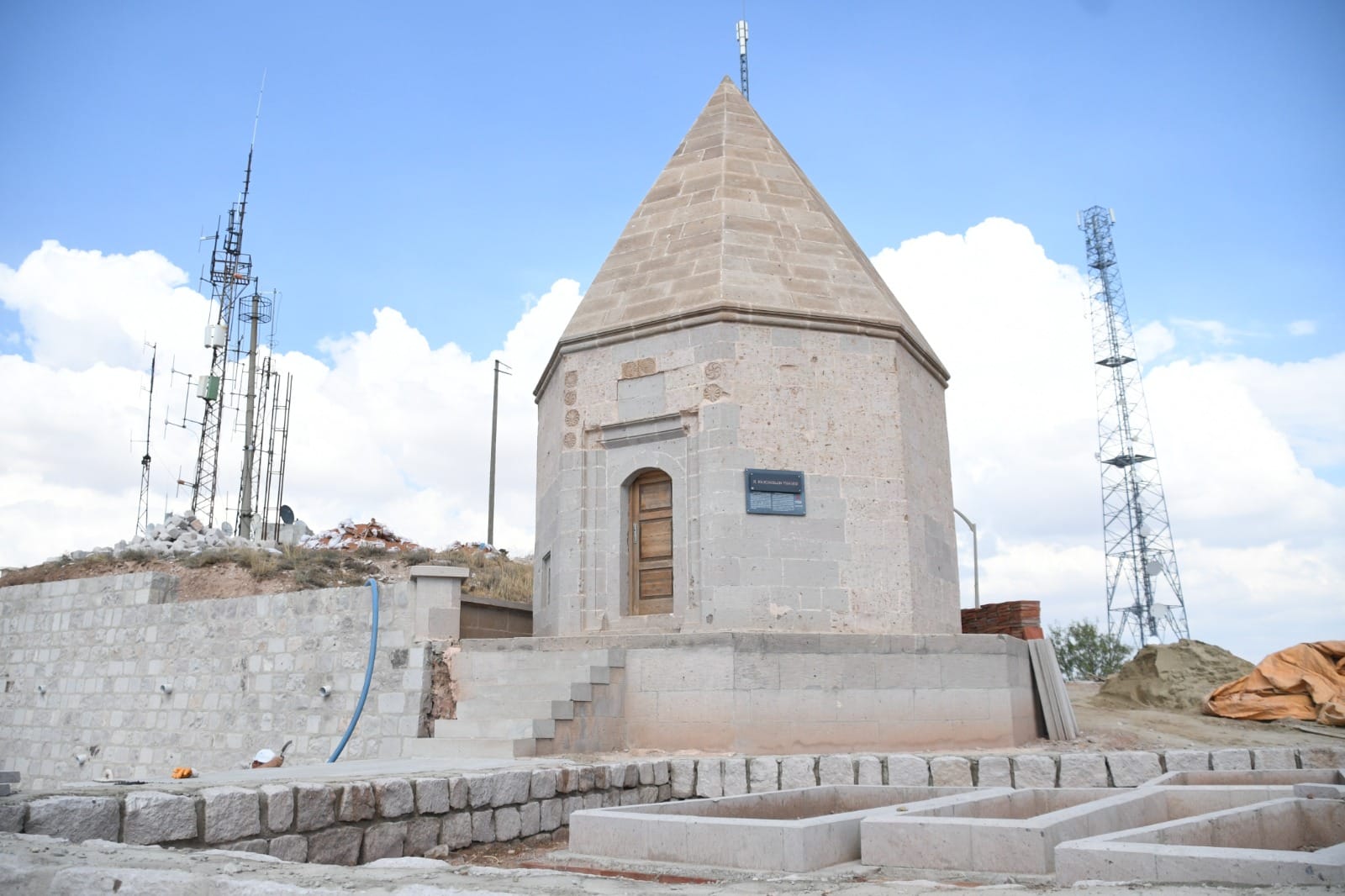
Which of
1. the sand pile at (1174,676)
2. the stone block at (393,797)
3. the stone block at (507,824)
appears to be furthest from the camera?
the sand pile at (1174,676)

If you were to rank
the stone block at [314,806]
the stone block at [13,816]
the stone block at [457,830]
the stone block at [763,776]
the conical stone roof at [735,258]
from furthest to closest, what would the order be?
the conical stone roof at [735,258] → the stone block at [763,776] → the stone block at [457,830] → the stone block at [314,806] → the stone block at [13,816]

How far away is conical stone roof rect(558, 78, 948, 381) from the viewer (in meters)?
12.0

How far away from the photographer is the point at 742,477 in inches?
446

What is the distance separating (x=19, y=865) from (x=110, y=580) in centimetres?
1343

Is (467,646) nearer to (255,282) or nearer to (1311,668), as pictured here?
(1311,668)

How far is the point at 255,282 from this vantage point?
3052 centimetres

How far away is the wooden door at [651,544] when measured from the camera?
39.0 feet

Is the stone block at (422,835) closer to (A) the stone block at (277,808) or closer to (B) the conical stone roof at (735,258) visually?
(A) the stone block at (277,808)

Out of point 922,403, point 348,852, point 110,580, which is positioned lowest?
point 348,852

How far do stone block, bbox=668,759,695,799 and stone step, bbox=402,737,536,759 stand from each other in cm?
119

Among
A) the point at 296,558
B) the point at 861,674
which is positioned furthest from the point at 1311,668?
the point at 296,558

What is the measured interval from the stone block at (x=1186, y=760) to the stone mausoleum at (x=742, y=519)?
1625 millimetres

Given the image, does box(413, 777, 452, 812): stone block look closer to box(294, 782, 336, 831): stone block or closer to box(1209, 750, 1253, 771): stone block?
box(294, 782, 336, 831): stone block

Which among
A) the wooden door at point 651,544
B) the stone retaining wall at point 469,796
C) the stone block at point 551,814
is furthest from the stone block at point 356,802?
the wooden door at point 651,544
